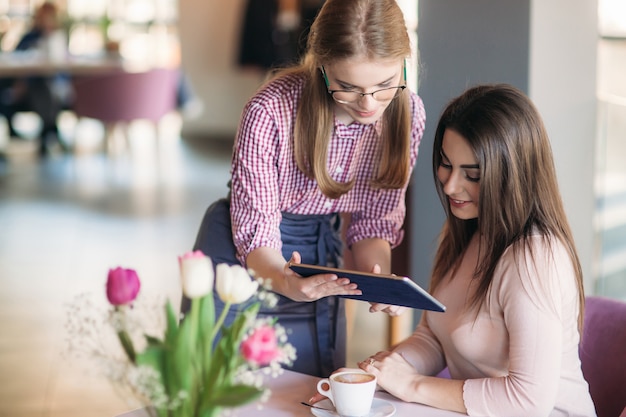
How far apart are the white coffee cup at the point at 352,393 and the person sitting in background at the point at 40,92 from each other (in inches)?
347

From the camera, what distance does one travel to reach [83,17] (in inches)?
491

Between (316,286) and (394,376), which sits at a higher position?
(316,286)

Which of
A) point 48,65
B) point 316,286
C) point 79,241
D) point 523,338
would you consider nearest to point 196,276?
point 316,286

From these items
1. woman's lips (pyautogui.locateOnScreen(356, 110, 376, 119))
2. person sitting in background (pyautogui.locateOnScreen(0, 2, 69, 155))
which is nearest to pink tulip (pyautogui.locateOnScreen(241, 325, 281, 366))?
woman's lips (pyautogui.locateOnScreen(356, 110, 376, 119))

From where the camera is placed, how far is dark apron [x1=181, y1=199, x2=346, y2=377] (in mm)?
2404

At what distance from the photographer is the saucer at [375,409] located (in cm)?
177

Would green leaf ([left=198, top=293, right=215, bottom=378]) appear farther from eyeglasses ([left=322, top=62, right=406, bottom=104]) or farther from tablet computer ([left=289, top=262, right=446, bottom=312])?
eyeglasses ([left=322, top=62, right=406, bottom=104])

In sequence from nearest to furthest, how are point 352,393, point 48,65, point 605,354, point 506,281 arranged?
point 352,393 → point 506,281 → point 605,354 → point 48,65

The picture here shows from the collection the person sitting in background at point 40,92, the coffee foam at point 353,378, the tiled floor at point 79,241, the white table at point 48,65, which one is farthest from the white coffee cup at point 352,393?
the person sitting in background at point 40,92

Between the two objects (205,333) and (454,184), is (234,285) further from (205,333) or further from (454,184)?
(454,184)

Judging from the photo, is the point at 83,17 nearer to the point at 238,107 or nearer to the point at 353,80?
the point at 238,107

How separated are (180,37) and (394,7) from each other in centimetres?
1009

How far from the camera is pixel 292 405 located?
183cm

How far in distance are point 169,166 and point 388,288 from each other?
828 centimetres
